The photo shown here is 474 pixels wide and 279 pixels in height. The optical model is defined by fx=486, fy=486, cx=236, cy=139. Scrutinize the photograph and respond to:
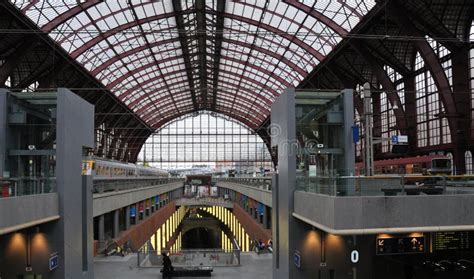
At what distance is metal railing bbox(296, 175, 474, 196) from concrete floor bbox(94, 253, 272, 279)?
1044 cm

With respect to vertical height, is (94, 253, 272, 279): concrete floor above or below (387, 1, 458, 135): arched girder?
below

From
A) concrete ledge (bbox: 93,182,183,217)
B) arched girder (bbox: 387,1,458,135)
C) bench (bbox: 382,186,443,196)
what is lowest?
concrete ledge (bbox: 93,182,183,217)

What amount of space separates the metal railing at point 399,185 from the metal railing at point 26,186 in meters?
8.19

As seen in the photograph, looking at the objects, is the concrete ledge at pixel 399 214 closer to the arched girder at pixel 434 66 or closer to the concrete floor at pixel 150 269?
the concrete floor at pixel 150 269

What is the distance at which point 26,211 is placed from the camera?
13.1 metres

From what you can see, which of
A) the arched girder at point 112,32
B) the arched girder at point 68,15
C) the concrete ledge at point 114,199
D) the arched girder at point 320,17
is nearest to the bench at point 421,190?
the concrete ledge at point 114,199

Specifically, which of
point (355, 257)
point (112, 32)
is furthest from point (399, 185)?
point (112, 32)

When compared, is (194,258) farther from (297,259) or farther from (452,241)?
(452,241)

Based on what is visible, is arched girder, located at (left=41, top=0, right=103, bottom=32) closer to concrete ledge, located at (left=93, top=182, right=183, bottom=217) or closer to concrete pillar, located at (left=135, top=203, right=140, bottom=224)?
concrete ledge, located at (left=93, top=182, right=183, bottom=217)

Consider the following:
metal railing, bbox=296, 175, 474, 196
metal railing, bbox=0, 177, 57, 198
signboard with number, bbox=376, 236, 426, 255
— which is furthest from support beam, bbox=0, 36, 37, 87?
signboard with number, bbox=376, 236, 426, 255

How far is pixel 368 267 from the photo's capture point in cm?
1427

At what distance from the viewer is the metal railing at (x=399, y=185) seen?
37.2 feet

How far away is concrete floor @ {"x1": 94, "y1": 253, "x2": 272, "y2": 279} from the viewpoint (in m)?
21.1

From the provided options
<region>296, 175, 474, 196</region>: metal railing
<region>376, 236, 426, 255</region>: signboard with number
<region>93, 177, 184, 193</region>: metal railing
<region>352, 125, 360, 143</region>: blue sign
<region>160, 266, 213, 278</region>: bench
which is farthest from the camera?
<region>93, 177, 184, 193</region>: metal railing
